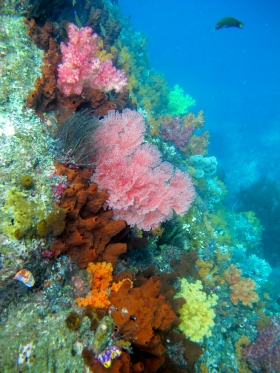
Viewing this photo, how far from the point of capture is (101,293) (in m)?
2.70

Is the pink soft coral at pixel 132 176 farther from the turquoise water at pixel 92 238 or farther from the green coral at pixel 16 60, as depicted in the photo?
the green coral at pixel 16 60

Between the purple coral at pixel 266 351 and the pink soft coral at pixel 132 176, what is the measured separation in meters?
4.58

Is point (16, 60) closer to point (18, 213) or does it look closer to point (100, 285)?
point (18, 213)

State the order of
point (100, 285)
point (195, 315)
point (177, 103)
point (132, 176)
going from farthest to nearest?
point (177, 103) < point (195, 315) < point (132, 176) < point (100, 285)

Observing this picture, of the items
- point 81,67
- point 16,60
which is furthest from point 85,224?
point 16,60

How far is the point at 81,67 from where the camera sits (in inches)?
148

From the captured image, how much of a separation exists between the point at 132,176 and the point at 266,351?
227 inches

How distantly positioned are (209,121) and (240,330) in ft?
110

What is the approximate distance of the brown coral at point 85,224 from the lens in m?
2.71

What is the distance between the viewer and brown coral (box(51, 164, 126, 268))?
2.71 metres

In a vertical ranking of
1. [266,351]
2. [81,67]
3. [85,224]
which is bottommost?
[85,224]

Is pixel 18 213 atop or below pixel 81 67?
below

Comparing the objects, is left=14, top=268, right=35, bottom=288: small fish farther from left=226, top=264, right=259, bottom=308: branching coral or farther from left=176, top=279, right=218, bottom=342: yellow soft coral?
left=226, top=264, right=259, bottom=308: branching coral

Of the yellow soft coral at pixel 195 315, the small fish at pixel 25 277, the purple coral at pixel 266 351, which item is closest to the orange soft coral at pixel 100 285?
the small fish at pixel 25 277
